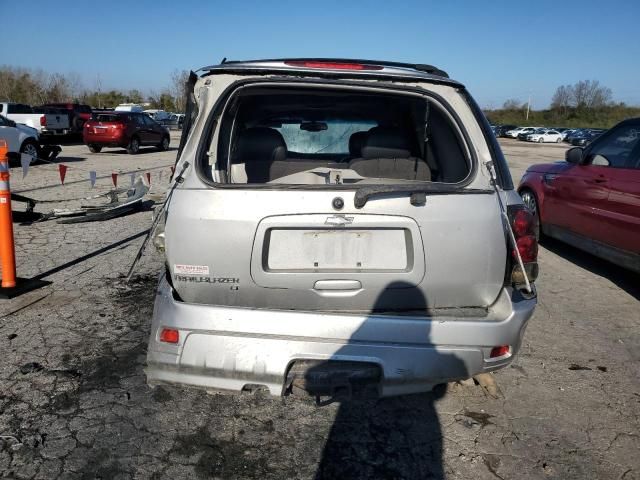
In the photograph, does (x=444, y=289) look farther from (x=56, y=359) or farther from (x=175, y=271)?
(x=56, y=359)

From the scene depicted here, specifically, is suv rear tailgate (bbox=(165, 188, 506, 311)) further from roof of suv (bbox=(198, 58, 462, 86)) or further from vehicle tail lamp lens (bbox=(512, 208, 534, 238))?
roof of suv (bbox=(198, 58, 462, 86))

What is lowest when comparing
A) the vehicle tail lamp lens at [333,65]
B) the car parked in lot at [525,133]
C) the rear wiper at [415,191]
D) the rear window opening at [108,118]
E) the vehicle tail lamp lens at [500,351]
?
the vehicle tail lamp lens at [500,351]

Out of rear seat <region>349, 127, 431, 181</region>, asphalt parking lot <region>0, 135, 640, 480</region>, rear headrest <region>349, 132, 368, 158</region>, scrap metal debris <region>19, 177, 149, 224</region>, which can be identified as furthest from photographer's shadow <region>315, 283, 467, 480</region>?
scrap metal debris <region>19, 177, 149, 224</region>

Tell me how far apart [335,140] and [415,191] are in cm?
170

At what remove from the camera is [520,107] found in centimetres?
8681

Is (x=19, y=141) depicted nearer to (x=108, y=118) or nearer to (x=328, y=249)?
(x=108, y=118)

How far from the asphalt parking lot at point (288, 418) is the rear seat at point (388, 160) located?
1384mm

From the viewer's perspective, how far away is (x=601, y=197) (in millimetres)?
5309

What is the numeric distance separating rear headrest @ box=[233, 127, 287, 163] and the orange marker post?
94.3 inches

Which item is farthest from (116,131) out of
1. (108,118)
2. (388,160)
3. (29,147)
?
(388,160)

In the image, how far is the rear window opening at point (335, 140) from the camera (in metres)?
2.84

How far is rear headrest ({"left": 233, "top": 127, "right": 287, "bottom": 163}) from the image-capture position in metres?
3.20

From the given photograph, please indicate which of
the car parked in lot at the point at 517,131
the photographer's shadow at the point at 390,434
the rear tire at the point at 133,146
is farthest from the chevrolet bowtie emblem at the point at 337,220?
the car parked in lot at the point at 517,131

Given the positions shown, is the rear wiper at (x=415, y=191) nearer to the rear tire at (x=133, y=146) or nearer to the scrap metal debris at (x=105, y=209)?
the scrap metal debris at (x=105, y=209)
